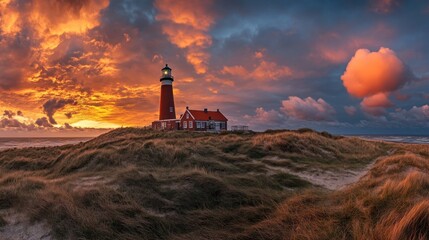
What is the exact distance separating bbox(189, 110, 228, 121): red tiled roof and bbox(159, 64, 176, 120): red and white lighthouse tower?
4656 millimetres

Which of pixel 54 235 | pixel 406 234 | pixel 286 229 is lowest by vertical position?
pixel 54 235

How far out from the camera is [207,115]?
45.5 meters

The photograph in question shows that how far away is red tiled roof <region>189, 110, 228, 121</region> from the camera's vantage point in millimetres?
43569

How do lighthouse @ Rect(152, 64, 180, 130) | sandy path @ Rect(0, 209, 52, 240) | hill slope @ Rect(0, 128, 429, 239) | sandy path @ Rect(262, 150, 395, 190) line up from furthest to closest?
lighthouse @ Rect(152, 64, 180, 130) < sandy path @ Rect(262, 150, 395, 190) < sandy path @ Rect(0, 209, 52, 240) < hill slope @ Rect(0, 128, 429, 239)

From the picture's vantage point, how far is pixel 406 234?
11.8ft

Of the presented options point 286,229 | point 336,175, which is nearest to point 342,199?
point 286,229

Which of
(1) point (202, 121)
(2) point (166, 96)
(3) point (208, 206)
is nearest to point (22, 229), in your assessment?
(3) point (208, 206)

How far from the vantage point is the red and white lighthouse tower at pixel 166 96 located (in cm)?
4594

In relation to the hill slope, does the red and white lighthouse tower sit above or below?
above

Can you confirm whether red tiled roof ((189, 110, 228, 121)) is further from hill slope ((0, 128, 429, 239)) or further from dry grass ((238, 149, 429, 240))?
dry grass ((238, 149, 429, 240))

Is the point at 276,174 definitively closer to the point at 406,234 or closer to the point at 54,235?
the point at 406,234

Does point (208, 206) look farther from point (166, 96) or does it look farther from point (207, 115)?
point (166, 96)

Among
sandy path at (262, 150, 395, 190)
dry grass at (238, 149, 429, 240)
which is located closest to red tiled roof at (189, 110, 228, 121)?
sandy path at (262, 150, 395, 190)

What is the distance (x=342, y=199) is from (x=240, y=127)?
3810 centimetres
